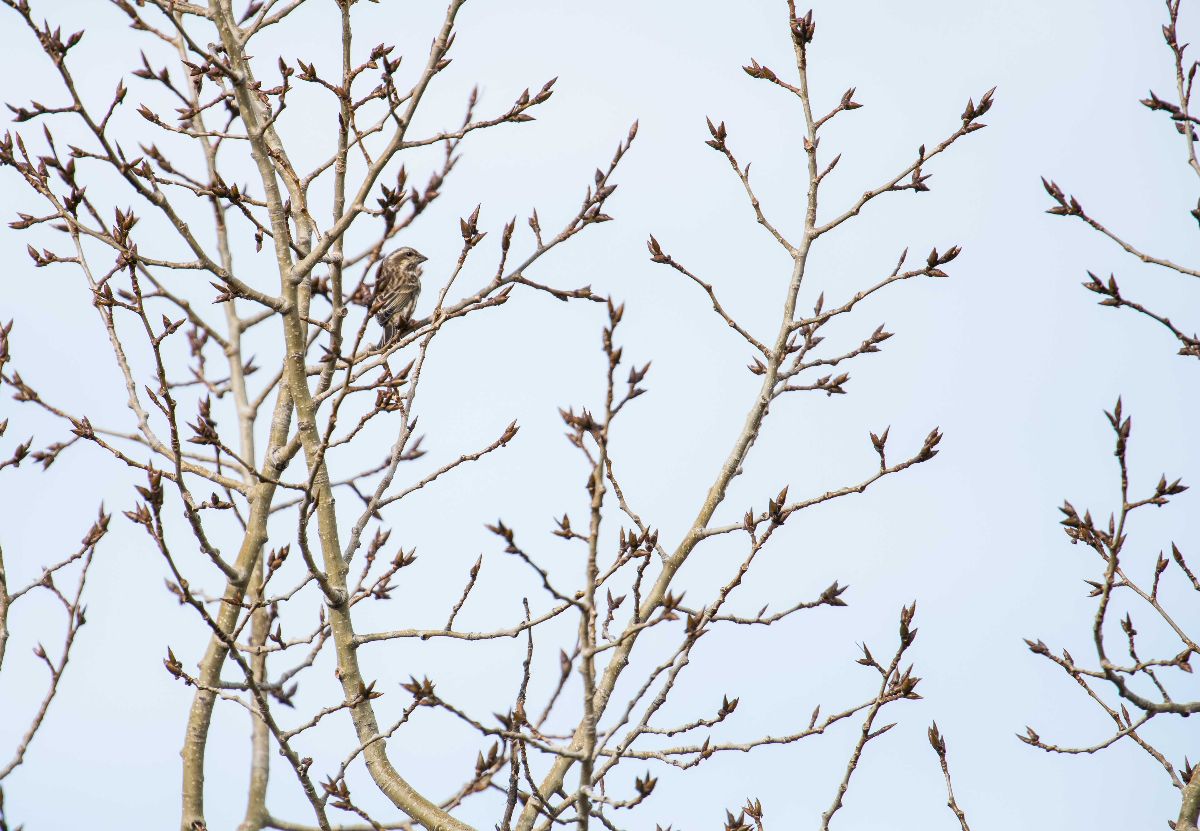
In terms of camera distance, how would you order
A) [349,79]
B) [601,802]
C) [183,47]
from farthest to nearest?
[183,47], [349,79], [601,802]

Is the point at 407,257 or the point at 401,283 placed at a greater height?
the point at 407,257

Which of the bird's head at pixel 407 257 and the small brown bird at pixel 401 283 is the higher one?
the bird's head at pixel 407 257

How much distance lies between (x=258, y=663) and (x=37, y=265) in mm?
2975

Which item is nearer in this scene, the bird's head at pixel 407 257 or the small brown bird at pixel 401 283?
the small brown bird at pixel 401 283

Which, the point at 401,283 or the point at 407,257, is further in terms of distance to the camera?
the point at 407,257

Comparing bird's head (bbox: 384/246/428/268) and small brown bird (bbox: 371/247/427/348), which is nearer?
small brown bird (bbox: 371/247/427/348)

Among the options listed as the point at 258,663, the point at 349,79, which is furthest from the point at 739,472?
the point at 258,663

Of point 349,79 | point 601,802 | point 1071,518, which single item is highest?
point 349,79

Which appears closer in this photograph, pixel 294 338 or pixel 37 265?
pixel 294 338

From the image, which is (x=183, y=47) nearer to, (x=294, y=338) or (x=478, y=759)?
(x=294, y=338)

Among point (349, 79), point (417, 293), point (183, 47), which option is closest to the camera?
point (349, 79)

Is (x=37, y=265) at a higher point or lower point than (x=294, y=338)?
higher

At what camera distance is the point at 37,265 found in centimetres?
799

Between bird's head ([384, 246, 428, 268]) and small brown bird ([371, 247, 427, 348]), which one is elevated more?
bird's head ([384, 246, 428, 268])
